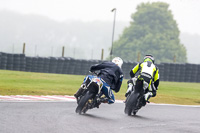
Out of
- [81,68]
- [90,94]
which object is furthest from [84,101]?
[81,68]

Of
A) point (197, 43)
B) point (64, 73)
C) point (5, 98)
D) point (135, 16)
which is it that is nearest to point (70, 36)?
point (197, 43)

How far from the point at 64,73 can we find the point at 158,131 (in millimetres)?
28145

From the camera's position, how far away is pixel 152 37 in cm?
7638

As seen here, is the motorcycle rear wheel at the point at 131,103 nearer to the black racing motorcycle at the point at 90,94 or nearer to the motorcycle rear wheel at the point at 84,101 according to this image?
the black racing motorcycle at the point at 90,94

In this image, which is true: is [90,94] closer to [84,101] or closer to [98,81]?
[84,101]

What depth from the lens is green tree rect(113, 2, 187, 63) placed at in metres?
75.3

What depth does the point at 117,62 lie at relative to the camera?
11688 mm

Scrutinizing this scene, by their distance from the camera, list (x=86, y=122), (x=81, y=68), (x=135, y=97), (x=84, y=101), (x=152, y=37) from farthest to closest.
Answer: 1. (x=152, y=37)
2. (x=81, y=68)
3. (x=135, y=97)
4. (x=84, y=101)
5. (x=86, y=122)

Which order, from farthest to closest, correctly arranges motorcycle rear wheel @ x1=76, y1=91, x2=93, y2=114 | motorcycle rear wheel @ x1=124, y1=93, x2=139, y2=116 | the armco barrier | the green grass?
1. the armco barrier
2. the green grass
3. motorcycle rear wheel @ x1=124, y1=93, x2=139, y2=116
4. motorcycle rear wheel @ x1=76, y1=91, x2=93, y2=114

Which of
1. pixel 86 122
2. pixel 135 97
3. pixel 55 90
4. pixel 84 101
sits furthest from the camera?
pixel 55 90

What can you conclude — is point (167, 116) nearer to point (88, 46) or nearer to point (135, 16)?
point (135, 16)

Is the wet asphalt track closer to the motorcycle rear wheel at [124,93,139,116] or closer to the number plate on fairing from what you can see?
the motorcycle rear wheel at [124,93,139,116]

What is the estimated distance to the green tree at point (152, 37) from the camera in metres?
75.3

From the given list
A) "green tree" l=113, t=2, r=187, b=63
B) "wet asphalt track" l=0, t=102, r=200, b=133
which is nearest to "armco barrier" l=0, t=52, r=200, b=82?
"wet asphalt track" l=0, t=102, r=200, b=133
